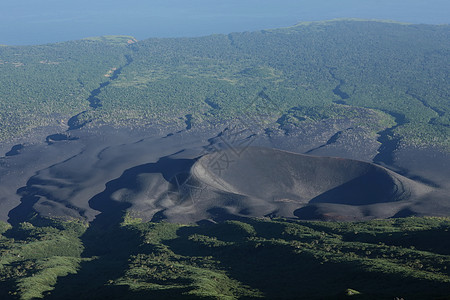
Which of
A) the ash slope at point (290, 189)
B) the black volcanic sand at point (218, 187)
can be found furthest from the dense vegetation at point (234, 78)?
the ash slope at point (290, 189)

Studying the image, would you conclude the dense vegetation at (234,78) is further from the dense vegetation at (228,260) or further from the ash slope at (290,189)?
the dense vegetation at (228,260)

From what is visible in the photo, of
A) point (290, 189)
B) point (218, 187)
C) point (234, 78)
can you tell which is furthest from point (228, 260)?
point (234, 78)

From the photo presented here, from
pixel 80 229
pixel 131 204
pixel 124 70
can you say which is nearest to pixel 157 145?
pixel 131 204

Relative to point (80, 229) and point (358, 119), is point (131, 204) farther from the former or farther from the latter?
point (358, 119)

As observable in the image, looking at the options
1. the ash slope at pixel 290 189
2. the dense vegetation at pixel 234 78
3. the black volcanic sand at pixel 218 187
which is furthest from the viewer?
the dense vegetation at pixel 234 78

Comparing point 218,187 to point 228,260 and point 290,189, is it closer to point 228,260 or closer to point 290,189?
point 290,189
